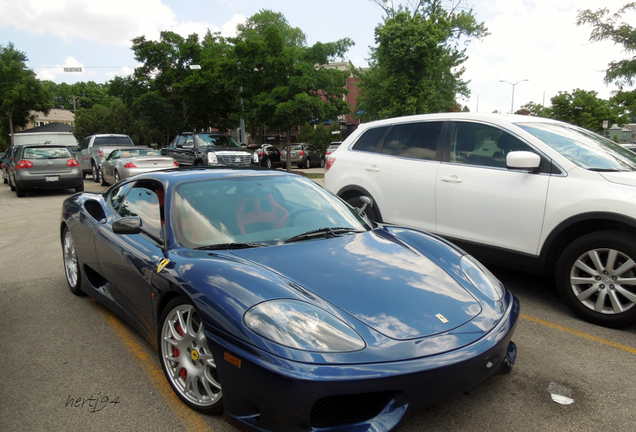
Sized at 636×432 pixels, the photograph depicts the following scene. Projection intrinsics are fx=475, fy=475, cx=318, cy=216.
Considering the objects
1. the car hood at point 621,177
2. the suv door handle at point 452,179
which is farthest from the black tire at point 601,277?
the suv door handle at point 452,179

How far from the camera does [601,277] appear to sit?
3797 mm

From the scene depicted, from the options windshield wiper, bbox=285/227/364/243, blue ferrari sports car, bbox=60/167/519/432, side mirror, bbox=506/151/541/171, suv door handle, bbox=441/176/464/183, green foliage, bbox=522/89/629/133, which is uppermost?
green foliage, bbox=522/89/629/133

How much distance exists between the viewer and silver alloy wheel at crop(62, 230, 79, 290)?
15.5 feet

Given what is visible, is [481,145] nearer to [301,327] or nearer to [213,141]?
[301,327]

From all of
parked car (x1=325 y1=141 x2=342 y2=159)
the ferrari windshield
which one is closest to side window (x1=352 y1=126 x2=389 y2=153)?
parked car (x1=325 y1=141 x2=342 y2=159)

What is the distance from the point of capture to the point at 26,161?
1462 centimetres

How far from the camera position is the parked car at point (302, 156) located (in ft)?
94.2

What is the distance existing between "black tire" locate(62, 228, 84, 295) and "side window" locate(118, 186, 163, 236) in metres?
1.12

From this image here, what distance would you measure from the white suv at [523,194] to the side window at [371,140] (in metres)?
0.03

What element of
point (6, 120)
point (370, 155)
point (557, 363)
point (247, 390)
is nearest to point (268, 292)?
point (247, 390)

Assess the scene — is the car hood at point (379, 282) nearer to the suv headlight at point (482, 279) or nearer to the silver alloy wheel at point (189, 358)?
the suv headlight at point (482, 279)

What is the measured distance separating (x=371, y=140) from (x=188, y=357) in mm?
4141

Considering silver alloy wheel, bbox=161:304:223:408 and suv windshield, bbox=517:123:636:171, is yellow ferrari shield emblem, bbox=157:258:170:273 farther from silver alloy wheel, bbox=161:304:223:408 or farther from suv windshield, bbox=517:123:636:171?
suv windshield, bbox=517:123:636:171

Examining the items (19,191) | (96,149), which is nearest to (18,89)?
(96,149)
